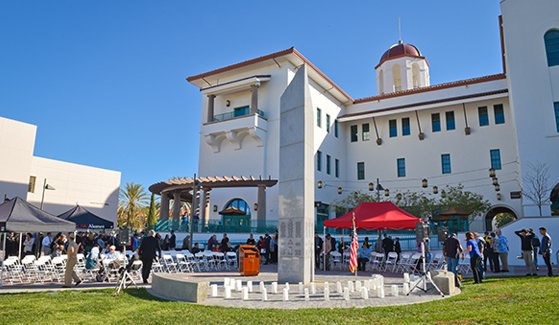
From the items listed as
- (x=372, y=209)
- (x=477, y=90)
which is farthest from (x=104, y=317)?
(x=477, y=90)

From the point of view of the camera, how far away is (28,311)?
24.9ft

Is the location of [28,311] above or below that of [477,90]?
below

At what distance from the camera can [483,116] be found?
32.0m

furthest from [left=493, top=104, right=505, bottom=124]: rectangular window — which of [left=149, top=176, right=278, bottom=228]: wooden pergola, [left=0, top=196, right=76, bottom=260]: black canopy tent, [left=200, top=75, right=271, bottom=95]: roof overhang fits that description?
[left=0, top=196, right=76, bottom=260]: black canopy tent

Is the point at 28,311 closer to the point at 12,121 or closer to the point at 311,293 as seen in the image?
the point at 311,293

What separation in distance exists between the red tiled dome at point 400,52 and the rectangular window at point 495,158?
14909 mm

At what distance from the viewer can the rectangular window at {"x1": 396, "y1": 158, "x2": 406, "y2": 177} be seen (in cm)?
3422

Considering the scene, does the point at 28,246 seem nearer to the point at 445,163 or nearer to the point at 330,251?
the point at 330,251

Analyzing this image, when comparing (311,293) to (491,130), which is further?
(491,130)

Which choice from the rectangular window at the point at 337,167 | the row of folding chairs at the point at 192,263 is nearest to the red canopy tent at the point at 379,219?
the row of folding chairs at the point at 192,263

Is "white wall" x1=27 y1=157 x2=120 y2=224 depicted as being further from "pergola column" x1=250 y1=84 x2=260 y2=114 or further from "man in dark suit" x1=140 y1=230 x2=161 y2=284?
"man in dark suit" x1=140 y1=230 x2=161 y2=284

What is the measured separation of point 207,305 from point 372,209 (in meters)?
10.2

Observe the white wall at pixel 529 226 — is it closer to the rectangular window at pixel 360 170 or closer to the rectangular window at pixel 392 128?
the rectangular window at pixel 392 128

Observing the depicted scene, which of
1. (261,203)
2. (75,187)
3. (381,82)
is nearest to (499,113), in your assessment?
(381,82)
